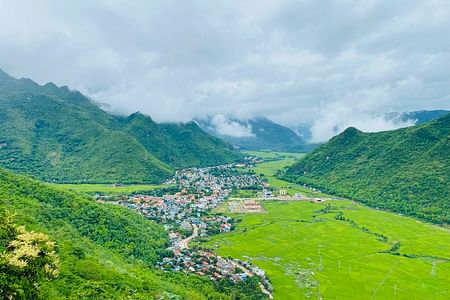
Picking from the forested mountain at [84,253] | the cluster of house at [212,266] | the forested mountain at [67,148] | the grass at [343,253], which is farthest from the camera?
the forested mountain at [67,148]

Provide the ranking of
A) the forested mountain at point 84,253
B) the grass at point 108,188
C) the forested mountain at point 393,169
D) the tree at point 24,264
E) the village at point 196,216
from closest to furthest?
the tree at point 24,264
the forested mountain at point 84,253
the village at point 196,216
the forested mountain at point 393,169
the grass at point 108,188

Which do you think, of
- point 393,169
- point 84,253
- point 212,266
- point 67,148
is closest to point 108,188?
point 67,148

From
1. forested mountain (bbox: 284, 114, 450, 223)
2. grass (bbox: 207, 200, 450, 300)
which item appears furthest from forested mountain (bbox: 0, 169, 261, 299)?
forested mountain (bbox: 284, 114, 450, 223)

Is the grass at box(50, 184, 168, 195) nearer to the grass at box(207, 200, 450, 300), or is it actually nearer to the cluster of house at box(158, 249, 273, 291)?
the grass at box(207, 200, 450, 300)

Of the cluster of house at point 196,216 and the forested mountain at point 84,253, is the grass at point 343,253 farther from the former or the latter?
the forested mountain at point 84,253

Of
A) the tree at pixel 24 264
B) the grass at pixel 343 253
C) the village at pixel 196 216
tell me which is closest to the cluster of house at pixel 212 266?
the village at pixel 196 216

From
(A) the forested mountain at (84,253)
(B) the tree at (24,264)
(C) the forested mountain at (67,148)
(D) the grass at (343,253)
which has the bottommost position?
(D) the grass at (343,253)

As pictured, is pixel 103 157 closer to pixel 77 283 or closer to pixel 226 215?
pixel 226 215
